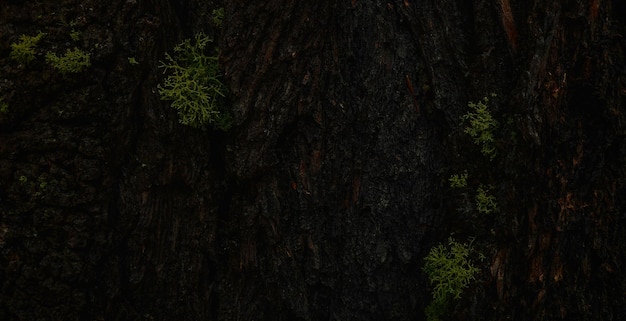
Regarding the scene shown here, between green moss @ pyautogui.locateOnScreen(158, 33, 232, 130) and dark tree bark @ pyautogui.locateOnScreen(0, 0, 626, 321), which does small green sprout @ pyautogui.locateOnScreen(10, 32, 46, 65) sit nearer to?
dark tree bark @ pyautogui.locateOnScreen(0, 0, 626, 321)

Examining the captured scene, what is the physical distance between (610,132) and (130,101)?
3611mm

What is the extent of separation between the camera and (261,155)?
3.84m

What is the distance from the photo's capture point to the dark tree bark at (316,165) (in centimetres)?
349

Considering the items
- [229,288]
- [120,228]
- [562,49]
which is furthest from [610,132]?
[120,228]

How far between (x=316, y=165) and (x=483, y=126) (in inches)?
52.8

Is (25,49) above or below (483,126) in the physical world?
below

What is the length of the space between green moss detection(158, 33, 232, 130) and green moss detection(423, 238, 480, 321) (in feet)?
6.56

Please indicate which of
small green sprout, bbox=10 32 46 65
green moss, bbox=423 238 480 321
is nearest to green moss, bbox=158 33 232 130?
small green sprout, bbox=10 32 46 65

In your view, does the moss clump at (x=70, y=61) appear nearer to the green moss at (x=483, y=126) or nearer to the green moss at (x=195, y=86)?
the green moss at (x=195, y=86)

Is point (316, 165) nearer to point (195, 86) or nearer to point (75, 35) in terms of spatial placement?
point (195, 86)

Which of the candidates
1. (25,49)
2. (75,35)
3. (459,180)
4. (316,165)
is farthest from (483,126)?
(25,49)

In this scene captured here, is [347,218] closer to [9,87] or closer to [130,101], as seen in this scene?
[130,101]

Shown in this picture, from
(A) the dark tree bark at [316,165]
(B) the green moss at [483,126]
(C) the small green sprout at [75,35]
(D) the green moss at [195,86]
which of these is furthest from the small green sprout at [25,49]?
(B) the green moss at [483,126]

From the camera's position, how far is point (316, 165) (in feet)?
12.9
